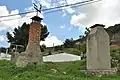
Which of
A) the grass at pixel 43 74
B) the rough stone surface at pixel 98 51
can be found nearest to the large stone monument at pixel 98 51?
the rough stone surface at pixel 98 51

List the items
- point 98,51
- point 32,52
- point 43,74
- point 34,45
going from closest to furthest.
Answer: point 43,74, point 98,51, point 32,52, point 34,45

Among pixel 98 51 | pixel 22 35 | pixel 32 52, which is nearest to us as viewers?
pixel 98 51

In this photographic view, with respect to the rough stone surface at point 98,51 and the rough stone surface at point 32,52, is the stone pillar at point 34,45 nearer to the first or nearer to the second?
the rough stone surface at point 32,52

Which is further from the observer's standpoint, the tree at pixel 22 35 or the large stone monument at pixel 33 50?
the tree at pixel 22 35

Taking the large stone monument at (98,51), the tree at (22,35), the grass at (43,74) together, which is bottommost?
the grass at (43,74)

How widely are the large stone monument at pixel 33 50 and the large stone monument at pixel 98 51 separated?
578cm

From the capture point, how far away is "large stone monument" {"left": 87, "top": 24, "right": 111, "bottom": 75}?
1975 cm

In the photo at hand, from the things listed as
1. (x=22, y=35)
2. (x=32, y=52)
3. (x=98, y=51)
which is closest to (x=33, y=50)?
(x=32, y=52)

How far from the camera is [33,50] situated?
24.1 meters

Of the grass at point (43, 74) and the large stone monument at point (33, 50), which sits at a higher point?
the large stone monument at point (33, 50)

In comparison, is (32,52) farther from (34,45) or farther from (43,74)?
(43,74)

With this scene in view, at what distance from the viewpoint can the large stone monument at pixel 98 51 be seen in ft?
64.8

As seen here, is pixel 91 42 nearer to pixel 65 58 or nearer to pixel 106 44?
pixel 106 44

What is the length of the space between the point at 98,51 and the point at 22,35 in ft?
123
